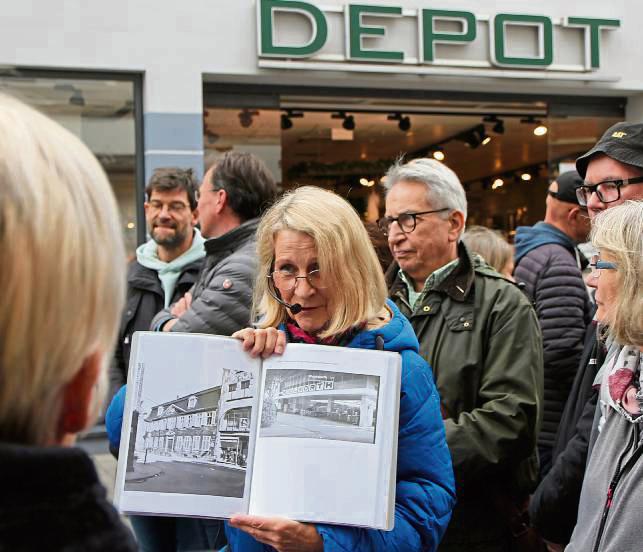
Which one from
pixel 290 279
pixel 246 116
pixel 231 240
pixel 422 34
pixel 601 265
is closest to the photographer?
pixel 290 279

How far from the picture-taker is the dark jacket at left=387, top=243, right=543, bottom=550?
2838 mm

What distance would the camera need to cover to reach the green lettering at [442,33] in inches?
337

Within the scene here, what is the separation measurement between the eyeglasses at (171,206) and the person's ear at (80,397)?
3.62 m

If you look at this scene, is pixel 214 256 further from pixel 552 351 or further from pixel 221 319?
pixel 552 351

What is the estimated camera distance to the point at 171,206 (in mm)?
4598

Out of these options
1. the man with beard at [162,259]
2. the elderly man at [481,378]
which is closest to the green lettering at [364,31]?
the man with beard at [162,259]

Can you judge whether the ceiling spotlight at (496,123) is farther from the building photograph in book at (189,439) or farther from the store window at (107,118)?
the building photograph in book at (189,439)

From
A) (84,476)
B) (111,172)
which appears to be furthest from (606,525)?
(111,172)

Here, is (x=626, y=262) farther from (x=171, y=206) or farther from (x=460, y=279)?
(x=171, y=206)

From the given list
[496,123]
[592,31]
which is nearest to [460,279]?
[592,31]

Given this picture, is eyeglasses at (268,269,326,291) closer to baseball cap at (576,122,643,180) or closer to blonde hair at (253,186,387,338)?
blonde hair at (253,186,387,338)

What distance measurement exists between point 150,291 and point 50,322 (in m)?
3.54

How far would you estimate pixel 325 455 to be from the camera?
1862 mm

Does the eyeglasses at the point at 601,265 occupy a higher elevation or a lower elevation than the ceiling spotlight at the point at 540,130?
lower
